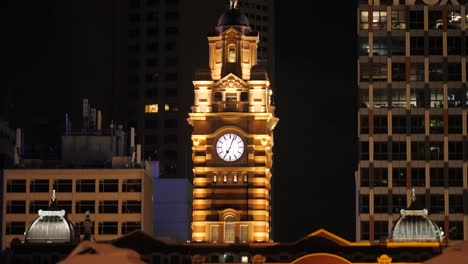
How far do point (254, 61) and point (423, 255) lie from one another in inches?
1322

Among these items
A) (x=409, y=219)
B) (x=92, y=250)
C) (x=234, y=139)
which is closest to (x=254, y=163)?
(x=234, y=139)

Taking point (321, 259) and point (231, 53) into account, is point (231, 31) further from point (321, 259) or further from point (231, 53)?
point (321, 259)

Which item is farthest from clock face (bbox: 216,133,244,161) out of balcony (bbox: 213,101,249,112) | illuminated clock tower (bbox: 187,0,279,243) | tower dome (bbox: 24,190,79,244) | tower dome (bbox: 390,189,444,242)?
tower dome (bbox: 390,189,444,242)

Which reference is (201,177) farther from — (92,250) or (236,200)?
(92,250)

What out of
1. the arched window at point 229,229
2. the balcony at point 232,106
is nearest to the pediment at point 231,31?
the balcony at point 232,106

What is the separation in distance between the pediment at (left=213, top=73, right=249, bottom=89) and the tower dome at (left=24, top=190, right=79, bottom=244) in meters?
24.0

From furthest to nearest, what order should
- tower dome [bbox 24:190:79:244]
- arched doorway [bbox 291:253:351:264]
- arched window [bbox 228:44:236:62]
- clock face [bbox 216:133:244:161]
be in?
arched window [bbox 228:44:236:62]
clock face [bbox 216:133:244:161]
tower dome [bbox 24:190:79:244]
arched doorway [bbox 291:253:351:264]

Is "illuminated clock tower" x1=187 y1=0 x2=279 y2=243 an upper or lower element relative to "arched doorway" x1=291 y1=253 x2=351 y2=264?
upper

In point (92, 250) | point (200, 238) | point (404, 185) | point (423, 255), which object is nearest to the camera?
point (92, 250)

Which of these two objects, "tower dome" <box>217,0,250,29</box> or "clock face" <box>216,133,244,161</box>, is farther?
"tower dome" <box>217,0,250,29</box>

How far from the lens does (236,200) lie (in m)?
184

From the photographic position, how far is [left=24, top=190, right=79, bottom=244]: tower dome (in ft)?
553

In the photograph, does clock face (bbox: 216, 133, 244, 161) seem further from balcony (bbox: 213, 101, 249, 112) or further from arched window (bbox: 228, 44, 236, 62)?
arched window (bbox: 228, 44, 236, 62)

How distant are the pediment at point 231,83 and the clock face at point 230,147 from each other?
523 cm
